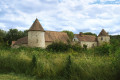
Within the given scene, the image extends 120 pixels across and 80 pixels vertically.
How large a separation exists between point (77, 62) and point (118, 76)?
207 cm

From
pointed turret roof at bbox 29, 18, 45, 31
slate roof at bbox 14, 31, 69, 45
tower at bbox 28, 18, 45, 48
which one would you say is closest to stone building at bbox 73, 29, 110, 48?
slate roof at bbox 14, 31, 69, 45

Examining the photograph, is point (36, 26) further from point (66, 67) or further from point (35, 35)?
point (66, 67)

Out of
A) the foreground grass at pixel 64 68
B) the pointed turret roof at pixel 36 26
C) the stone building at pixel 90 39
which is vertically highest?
the pointed turret roof at pixel 36 26

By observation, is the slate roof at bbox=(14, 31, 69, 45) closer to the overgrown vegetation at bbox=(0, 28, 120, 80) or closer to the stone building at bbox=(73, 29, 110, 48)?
the stone building at bbox=(73, 29, 110, 48)

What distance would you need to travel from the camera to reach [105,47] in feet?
34.2

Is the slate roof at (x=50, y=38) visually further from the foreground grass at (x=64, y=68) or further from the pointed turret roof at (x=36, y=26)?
the foreground grass at (x=64, y=68)

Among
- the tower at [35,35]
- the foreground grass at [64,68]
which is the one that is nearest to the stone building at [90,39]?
the tower at [35,35]

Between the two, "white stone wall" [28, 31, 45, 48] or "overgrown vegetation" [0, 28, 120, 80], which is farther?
"white stone wall" [28, 31, 45, 48]

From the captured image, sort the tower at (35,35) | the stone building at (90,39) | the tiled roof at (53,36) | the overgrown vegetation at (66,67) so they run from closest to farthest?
the overgrown vegetation at (66,67), the tower at (35,35), the tiled roof at (53,36), the stone building at (90,39)

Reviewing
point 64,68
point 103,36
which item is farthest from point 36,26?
point 64,68

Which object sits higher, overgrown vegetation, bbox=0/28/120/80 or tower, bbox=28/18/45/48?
tower, bbox=28/18/45/48

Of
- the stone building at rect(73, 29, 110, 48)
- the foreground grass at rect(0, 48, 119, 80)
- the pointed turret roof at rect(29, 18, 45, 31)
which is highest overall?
the pointed turret roof at rect(29, 18, 45, 31)

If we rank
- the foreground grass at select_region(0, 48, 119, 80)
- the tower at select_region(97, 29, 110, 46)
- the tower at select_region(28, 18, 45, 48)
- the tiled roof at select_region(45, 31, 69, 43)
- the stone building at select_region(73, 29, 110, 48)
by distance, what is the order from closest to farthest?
the foreground grass at select_region(0, 48, 119, 80) < the tower at select_region(28, 18, 45, 48) < the tiled roof at select_region(45, 31, 69, 43) < the stone building at select_region(73, 29, 110, 48) < the tower at select_region(97, 29, 110, 46)

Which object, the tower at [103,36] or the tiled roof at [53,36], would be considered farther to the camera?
the tower at [103,36]
